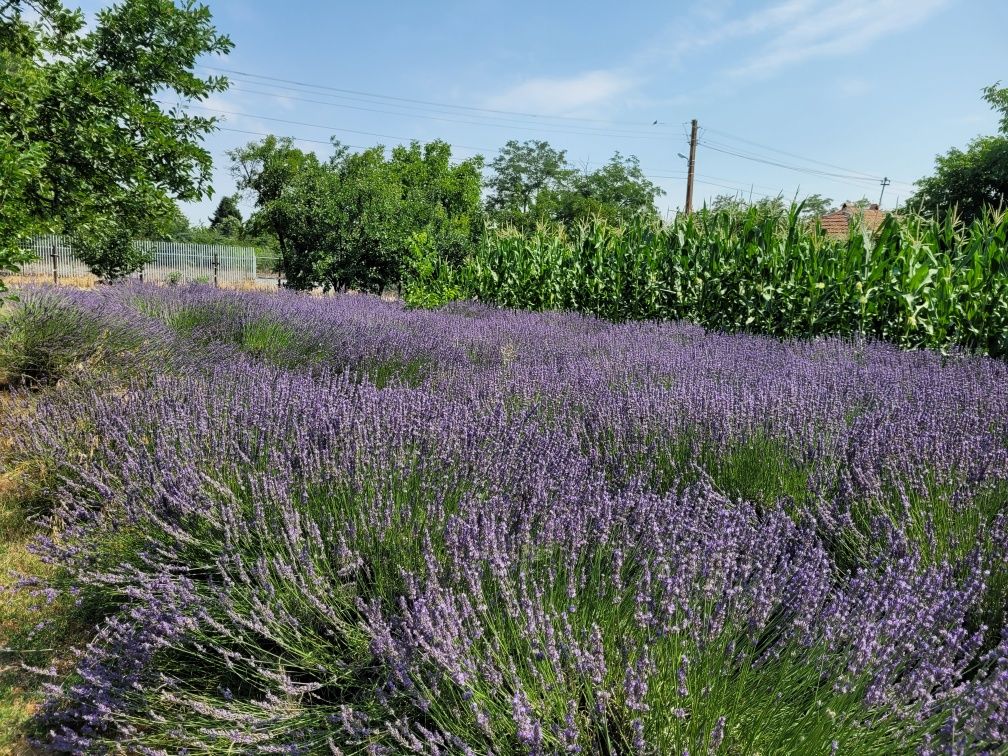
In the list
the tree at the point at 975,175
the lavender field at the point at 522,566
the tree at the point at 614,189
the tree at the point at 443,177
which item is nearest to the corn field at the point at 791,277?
the lavender field at the point at 522,566

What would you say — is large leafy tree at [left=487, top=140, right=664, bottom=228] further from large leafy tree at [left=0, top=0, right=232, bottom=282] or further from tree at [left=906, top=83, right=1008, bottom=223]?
large leafy tree at [left=0, top=0, right=232, bottom=282]

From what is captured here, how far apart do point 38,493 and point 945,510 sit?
13.3 ft

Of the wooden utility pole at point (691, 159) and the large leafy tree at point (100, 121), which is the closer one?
the large leafy tree at point (100, 121)

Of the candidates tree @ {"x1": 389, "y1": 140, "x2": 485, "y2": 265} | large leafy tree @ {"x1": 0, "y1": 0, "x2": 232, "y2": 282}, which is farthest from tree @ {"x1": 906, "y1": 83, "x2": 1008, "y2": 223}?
large leafy tree @ {"x1": 0, "y1": 0, "x2": 232, "y2": 282}

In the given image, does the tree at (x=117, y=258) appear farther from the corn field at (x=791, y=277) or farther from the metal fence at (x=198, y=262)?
the corn field at (x=791, y=277)

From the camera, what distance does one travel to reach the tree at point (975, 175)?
87.9 feet

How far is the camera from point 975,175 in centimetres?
2789

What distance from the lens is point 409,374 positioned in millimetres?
4520

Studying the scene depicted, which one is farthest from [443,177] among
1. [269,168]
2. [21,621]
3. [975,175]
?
[21,621]

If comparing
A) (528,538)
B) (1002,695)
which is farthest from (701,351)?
(1002,695)

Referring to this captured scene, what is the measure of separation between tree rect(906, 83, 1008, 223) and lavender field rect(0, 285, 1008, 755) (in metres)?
29.7

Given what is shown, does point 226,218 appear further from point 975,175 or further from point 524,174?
point 975,175

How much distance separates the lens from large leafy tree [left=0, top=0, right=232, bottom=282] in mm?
4285

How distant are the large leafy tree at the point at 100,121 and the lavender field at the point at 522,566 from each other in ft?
5.70
